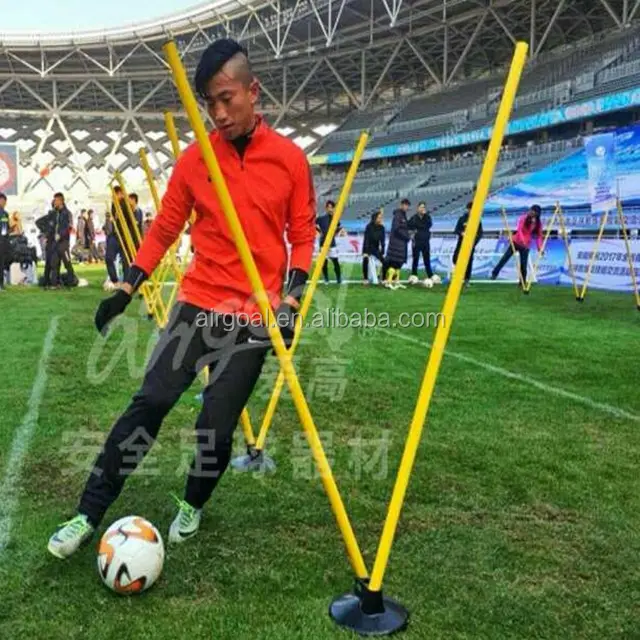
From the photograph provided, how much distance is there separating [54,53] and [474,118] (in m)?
32.5

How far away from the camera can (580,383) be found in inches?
269

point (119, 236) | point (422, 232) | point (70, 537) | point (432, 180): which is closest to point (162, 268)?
point (119, 236)

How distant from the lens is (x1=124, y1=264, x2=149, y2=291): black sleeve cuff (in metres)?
3.25

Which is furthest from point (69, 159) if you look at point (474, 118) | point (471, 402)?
point (471, 402)

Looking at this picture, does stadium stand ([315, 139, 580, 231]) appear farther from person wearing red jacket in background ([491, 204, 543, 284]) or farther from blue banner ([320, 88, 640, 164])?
person wearing red jacket in background ([491, 204, 543, 284])

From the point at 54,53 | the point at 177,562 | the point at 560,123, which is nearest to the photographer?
the point at 177,562

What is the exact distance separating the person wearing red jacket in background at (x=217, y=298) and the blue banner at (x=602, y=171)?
9896 mm

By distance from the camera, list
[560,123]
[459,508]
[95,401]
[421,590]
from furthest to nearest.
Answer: [560,123] < [95,401] < [459,508] < [421,590]

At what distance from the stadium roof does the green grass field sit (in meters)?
35.6

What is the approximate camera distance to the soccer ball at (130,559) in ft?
9.26

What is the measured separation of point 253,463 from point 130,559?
157 centimetres

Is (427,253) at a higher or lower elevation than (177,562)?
higher

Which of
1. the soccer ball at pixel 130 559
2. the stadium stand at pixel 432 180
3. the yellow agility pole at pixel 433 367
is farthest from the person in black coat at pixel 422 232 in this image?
the stadium stand at pixel 432 180

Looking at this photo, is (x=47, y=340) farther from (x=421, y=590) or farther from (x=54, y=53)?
(x=54, y=53)
